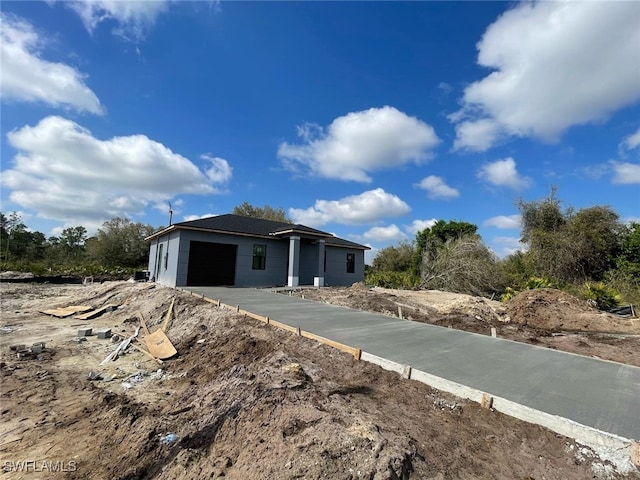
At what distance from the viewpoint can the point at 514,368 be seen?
4.40m

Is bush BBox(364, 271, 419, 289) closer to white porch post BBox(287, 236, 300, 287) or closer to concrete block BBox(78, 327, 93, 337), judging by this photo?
white porch post BBox(287, 236, 300, 287)

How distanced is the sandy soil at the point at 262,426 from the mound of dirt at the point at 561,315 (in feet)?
28.3

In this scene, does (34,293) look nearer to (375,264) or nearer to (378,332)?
(378,332)

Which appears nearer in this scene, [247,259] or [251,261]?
[247,259]

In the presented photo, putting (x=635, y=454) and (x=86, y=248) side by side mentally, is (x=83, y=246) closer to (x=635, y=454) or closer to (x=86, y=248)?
(x=86, y=248)

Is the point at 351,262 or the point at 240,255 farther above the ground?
the point at 351,262

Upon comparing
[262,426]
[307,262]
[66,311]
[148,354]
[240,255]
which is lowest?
[148,354]

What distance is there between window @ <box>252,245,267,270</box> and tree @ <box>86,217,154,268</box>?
23249 mm

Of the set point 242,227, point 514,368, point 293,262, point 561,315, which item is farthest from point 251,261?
point 514,368

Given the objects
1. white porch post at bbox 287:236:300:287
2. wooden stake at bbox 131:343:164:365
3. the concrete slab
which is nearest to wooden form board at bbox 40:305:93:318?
wooden stake at bbox 131:343:164:365

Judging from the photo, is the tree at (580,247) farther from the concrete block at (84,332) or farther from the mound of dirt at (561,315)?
the concrete block at (84,332)

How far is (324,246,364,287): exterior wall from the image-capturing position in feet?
A: 65.7

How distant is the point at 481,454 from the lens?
8.82ft

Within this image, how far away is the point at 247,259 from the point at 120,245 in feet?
85.2
